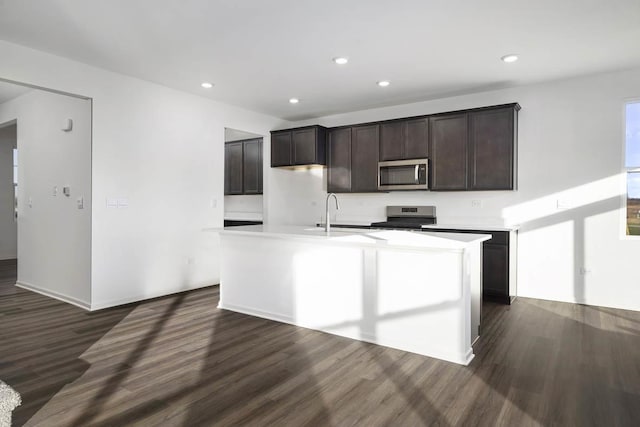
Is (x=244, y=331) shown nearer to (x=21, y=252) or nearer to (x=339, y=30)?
(x=339, y=30)

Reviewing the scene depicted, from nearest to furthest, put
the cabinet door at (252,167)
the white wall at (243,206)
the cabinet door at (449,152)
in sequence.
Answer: the cabinet door at (449,152), the cabinet door at (252,167), the white wall at (243,206)

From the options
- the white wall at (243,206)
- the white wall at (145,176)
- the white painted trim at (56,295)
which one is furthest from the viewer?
the white wall at (243,206)

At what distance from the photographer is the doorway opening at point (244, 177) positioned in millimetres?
6926

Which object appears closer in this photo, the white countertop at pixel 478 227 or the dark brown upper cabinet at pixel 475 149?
the white countertop at pixel 478 227

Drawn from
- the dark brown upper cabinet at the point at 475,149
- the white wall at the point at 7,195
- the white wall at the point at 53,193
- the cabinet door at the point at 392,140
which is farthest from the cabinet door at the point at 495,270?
the white wall at the point at 7,195

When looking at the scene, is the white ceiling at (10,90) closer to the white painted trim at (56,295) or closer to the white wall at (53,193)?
the white wall at (53,193)

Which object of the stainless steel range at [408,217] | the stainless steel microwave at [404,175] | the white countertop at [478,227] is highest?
the stainless steel microwave at [404,175]

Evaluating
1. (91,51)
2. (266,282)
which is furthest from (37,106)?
(266,282)

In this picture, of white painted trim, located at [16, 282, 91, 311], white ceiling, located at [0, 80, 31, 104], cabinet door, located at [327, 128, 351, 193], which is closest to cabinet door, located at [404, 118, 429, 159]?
cabinet door, located at [327, 128, 351, 193]

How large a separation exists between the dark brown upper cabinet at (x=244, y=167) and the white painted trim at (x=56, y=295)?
340cm

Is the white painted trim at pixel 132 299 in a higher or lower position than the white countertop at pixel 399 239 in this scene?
lower

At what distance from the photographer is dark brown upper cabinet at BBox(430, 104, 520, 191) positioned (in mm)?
4516

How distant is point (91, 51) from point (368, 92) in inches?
123

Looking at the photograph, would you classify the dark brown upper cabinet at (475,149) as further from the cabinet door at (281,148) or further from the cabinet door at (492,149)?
the cabinet door at (281,148)
